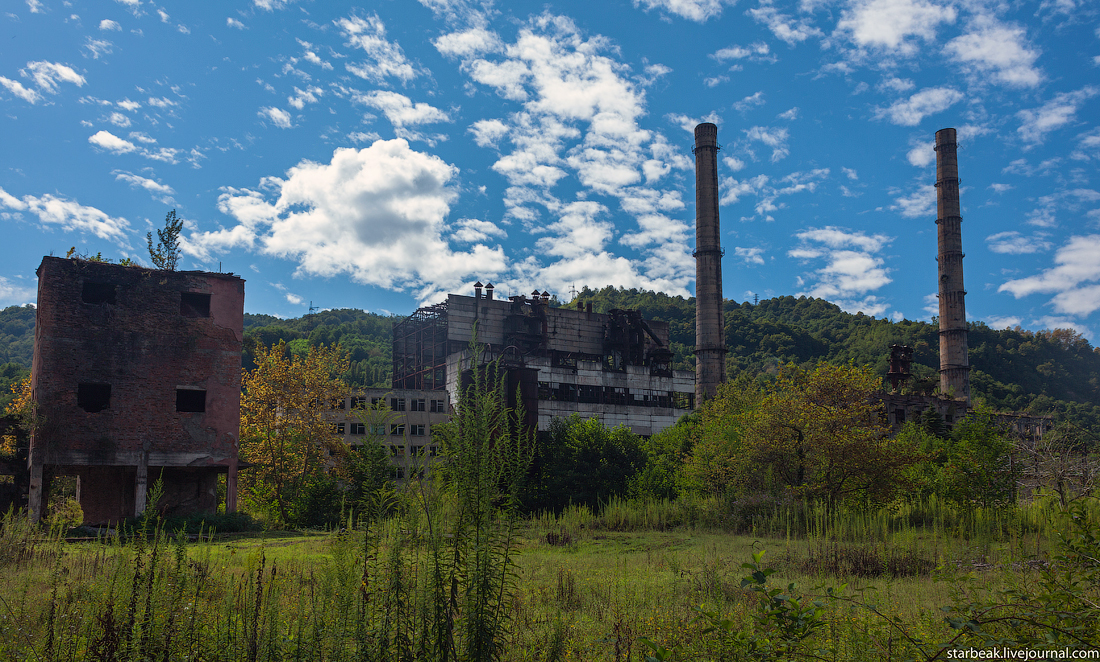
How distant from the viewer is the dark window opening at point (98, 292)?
22.4 meters

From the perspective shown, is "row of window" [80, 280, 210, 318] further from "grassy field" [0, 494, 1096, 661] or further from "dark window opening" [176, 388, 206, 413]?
"grassy field" [0, 494, 1096, 661]

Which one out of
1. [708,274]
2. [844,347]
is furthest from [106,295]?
[844,347]

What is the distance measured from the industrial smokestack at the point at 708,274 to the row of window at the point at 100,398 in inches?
1291

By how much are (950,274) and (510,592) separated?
53.0 m

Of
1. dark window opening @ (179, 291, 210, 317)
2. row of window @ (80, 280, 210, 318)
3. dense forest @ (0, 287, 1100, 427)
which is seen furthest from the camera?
dense forest @ (0, 287, 1100, 427)

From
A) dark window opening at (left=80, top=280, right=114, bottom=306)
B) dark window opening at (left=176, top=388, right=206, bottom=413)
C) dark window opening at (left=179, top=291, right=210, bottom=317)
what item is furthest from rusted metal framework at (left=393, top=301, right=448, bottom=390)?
dark window opening at (left=80, top=280, right=114, bottom=306)

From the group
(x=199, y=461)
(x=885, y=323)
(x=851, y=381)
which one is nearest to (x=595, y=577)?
(x=851, y=381)

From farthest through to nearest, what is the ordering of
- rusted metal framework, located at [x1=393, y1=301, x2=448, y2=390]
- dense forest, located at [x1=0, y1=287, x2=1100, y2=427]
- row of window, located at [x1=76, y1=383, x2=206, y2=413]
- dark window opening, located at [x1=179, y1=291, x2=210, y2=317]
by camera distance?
1. dense forest, located at [x1=0, y1=287, x2=1100, y2=427]
2. rusted metal framework, located at [x1=393, y1=301, x2=448, y2=390]
3. dark window opening, located at [x1=179, y1=291, x2=210, y2=317]
4. row of window, located at [x1=76, y1=383, x2=206, y2=413]

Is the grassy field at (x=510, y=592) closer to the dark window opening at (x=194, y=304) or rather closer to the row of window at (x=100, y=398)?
the row of window at (x=100, y=398)

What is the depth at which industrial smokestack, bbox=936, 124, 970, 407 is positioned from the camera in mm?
49969

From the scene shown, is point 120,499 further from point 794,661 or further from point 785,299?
point 785,299

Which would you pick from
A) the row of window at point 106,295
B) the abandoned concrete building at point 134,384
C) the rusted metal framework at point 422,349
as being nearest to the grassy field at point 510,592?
the abandoned concrete building at point 134,384

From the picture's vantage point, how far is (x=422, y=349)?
55719mm

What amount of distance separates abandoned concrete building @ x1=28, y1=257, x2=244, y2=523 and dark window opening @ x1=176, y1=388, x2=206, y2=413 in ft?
0.11
